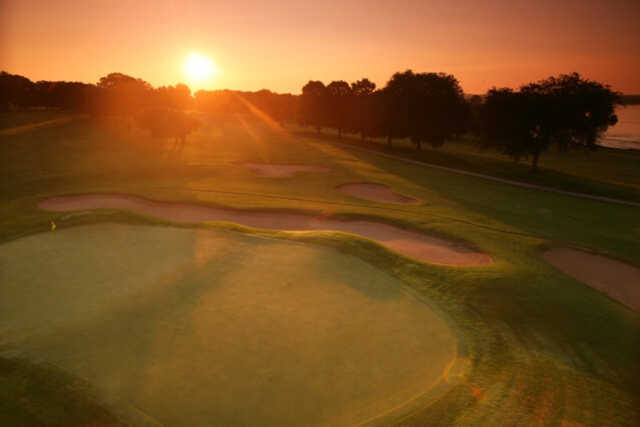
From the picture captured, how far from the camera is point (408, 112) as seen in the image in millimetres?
48656

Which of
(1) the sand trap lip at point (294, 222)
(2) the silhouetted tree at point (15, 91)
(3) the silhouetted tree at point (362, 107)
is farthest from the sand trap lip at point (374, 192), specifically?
(2) the silhouetted tree at point (15, 91)

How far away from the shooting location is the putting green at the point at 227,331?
536 centimetres

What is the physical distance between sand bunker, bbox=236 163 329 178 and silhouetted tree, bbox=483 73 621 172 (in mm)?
20992

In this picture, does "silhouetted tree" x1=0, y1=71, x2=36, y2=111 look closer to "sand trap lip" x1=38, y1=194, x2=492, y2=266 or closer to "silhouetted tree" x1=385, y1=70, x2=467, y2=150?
"sand trap lip" x1=38, y1=194, x2=492, y2=266

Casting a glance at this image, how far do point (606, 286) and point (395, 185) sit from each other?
15.7m

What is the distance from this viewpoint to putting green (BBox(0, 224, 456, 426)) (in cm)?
536

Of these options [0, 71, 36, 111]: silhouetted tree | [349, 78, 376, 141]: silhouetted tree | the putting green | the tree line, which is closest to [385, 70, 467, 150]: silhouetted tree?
the tree line

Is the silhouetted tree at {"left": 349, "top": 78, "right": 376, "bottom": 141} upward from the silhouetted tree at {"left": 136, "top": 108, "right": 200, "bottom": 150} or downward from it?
upward

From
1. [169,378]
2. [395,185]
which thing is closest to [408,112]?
[395,185]

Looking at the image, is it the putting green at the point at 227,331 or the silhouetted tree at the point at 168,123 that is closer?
the putting green at the point at 227,331

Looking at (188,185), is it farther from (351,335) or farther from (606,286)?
(606,286)

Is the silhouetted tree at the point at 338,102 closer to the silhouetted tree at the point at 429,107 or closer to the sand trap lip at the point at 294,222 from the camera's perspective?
the silhouetted tree at the point at 429,107

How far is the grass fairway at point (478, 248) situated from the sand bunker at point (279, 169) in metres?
1.25

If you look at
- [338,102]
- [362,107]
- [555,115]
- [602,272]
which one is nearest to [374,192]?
[602,272]
